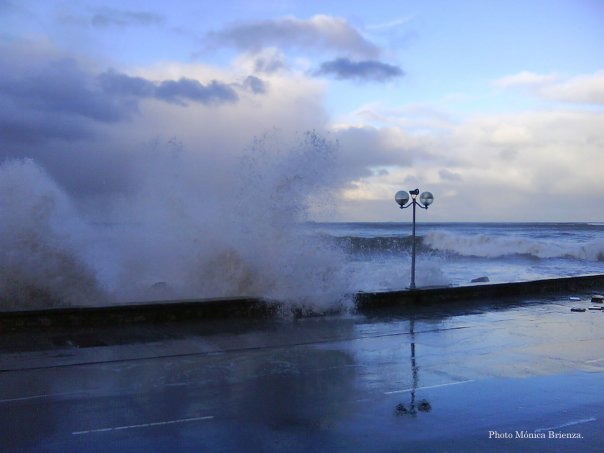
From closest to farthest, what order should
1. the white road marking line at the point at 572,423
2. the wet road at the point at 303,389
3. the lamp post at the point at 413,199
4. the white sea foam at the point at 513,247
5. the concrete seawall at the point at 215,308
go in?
1. the wet road at the point at 303,389
2. the white road marking line at the point at 572,423
3. the concrete seawall at the point at 215,308
4. the lamp post at the point at 413,199
5. the white sea foam at the point at 513,247

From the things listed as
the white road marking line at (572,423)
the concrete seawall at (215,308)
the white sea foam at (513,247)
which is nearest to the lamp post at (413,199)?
the concrete seawall at (215,308)

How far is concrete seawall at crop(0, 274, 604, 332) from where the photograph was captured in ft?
34.1

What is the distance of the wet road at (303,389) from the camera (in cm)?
525

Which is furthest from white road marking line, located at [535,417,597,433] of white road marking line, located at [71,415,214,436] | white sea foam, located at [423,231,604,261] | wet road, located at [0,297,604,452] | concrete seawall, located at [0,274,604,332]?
white sea foam, located at [423,231,604,261]

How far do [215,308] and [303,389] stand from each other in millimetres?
5415

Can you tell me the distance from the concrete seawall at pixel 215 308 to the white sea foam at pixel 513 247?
26.8 m

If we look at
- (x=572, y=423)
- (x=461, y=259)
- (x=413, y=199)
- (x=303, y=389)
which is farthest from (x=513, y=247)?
(x=572, y=423)

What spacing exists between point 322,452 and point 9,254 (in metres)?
9.89

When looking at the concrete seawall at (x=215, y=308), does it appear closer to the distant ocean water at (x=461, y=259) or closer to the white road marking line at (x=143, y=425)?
the distant ocean water at (x=461, y=259)

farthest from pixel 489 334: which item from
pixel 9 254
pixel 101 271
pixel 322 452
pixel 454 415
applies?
pixel 9 254

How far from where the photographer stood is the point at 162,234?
640 inches

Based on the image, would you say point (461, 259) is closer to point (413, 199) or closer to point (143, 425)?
point (413, 199)

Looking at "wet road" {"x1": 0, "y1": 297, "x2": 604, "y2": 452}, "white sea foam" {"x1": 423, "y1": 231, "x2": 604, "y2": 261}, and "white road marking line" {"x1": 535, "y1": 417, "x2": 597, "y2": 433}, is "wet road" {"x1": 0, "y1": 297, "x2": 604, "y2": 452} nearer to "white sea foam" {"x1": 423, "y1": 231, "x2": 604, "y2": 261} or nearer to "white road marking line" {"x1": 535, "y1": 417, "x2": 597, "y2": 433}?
"white road marking line" {"x1": 535, "y1": 417, "x2": 597, "y2": 433}

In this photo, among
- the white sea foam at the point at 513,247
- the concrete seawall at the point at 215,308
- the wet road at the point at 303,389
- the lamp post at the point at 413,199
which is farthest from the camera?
the white sea foam at the point at 513,247
